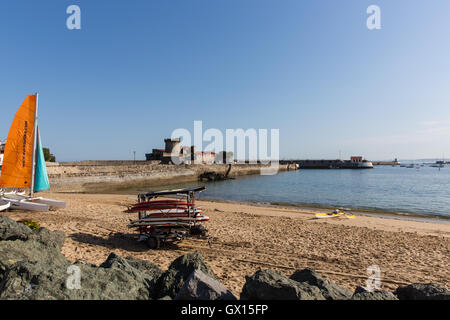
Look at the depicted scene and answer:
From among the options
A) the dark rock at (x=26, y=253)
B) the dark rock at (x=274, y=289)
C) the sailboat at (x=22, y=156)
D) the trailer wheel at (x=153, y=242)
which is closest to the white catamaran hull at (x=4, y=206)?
the sailboat at (x=22, y=156)

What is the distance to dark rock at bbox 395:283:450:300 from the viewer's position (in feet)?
12.2

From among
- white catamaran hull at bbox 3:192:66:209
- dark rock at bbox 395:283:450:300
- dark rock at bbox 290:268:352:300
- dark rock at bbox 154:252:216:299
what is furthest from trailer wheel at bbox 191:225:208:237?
white catamaran hull at bbox 3:192:66:209

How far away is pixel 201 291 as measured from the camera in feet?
11.1

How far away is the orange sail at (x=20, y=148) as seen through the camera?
13.6 metres

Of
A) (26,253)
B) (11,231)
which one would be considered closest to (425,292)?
(26,253)

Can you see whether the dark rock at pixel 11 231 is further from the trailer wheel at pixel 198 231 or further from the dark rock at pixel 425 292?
the dark rock at pixel 425 292

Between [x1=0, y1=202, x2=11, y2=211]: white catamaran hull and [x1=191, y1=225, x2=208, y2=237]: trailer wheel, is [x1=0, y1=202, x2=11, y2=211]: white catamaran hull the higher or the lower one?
the higher one

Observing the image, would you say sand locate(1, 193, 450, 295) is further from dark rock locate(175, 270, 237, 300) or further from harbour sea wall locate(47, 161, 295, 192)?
harbour sea wall locate(47, 161, 295, 192)

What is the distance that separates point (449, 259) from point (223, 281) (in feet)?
28.2

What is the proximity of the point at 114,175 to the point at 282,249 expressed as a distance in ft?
118
